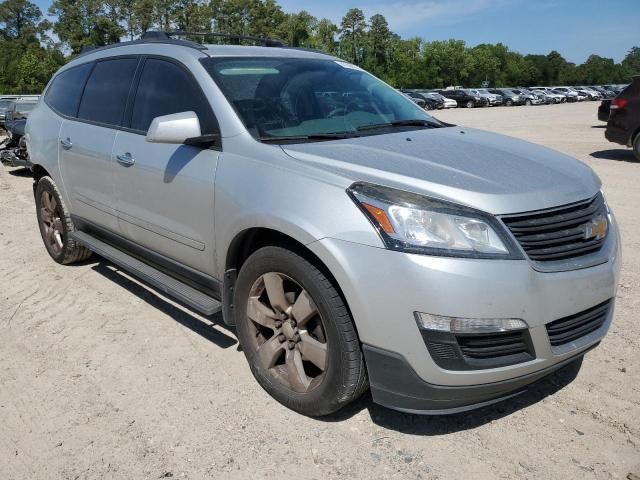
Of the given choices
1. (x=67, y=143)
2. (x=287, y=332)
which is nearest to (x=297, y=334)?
(x=287, y=332)

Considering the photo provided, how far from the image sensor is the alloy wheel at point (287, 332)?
2.78 m

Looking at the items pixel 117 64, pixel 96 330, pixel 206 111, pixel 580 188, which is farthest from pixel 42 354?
pixel 580 188

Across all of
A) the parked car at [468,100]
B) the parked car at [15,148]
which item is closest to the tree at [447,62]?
the parked car at [468,100]

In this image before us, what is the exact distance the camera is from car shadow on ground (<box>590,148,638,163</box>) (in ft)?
39.8

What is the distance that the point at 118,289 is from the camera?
15.9 feet

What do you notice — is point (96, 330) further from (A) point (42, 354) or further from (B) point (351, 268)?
(B) point (351, 268)

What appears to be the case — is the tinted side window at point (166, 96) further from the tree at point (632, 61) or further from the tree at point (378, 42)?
the tree at point (632, 61)

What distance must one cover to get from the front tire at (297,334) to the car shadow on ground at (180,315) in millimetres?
703

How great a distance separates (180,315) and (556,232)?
2.76m

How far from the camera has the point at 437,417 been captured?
118 inches

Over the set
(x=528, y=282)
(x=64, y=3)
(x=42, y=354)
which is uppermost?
(x=64, y=3)

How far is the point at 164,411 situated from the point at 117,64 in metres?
2.65

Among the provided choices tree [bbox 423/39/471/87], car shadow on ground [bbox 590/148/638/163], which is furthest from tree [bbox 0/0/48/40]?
car shadow on ground [bbox 590/148/638/163]

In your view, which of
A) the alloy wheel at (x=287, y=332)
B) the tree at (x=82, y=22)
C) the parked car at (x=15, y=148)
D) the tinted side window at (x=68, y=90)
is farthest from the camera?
the tree at (x=82, y=22)
